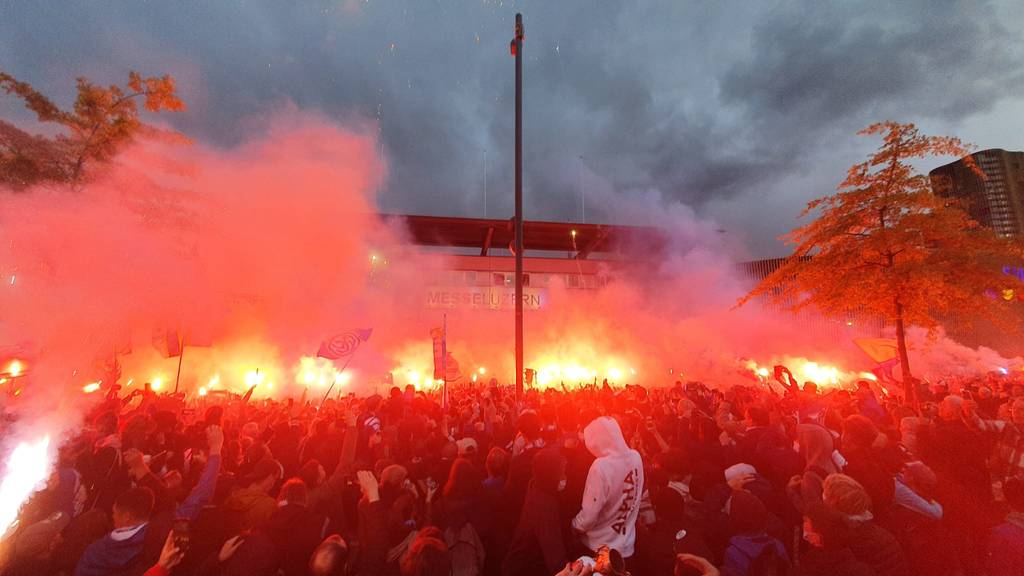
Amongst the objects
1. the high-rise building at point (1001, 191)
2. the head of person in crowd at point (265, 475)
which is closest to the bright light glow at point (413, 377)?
the head of person in crowd at point (265, 475)

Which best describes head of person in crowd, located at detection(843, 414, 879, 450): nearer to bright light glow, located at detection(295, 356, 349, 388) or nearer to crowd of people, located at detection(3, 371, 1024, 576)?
crowd of people, located at detection(3, 371, 1024, 576)

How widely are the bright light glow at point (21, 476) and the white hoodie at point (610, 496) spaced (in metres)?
4.64

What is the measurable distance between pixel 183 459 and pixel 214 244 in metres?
9.56

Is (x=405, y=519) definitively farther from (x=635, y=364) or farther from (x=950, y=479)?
(x=635, y=364)

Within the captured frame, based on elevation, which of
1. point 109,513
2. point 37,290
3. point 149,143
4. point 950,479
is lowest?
point 109,513

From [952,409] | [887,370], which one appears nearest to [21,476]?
[952,409]

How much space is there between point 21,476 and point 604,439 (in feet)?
17.9

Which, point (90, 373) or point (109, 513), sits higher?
point (90, 373)

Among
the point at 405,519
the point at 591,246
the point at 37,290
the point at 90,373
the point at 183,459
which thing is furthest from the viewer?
the point at 591,246

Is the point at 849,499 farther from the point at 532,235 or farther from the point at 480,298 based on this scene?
the point at 532,235

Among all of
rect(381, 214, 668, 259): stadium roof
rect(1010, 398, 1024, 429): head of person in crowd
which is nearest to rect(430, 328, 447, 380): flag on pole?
rect(1010, 398, 1024, 429): head of person in crowd

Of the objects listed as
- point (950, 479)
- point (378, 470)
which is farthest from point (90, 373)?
point (950, 479)

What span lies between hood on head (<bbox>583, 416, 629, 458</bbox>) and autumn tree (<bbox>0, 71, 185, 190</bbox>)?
41.6 ft

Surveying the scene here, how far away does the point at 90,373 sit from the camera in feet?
23.1
